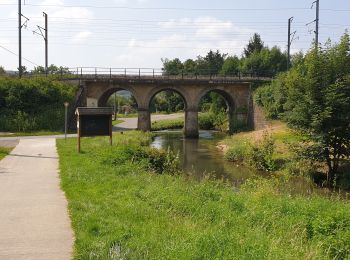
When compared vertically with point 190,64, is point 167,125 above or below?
below

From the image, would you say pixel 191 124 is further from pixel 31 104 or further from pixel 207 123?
pixel 31 104

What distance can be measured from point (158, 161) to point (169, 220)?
1079 cm

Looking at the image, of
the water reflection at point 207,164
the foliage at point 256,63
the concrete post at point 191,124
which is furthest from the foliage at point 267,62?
the water reflection at point 207,164

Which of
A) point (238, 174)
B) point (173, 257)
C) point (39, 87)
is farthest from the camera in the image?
point (39, 87)

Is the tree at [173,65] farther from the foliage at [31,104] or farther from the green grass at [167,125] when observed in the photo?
the foliage at [31,104]

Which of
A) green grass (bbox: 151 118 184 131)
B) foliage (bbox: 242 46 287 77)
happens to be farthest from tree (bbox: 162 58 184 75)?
green grass (bbox: 151 118 184 131)

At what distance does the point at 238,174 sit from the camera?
2230 cm

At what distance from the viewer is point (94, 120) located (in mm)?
20562

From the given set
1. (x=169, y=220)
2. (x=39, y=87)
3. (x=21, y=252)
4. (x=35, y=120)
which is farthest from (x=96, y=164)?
(x=39, y=87)

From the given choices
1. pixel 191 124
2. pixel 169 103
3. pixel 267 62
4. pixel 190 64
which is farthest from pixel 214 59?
pixel 191 124

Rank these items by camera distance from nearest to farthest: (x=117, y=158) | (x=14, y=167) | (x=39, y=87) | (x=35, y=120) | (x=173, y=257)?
(x=173, y=257) < (x=14, y=167) < (x=117, y=158) < (x=35, y=120) < (x=39, y=87)

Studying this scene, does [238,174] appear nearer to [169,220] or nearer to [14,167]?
[14,167]

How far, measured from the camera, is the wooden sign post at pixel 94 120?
20.2m

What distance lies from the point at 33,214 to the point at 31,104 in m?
31.5
